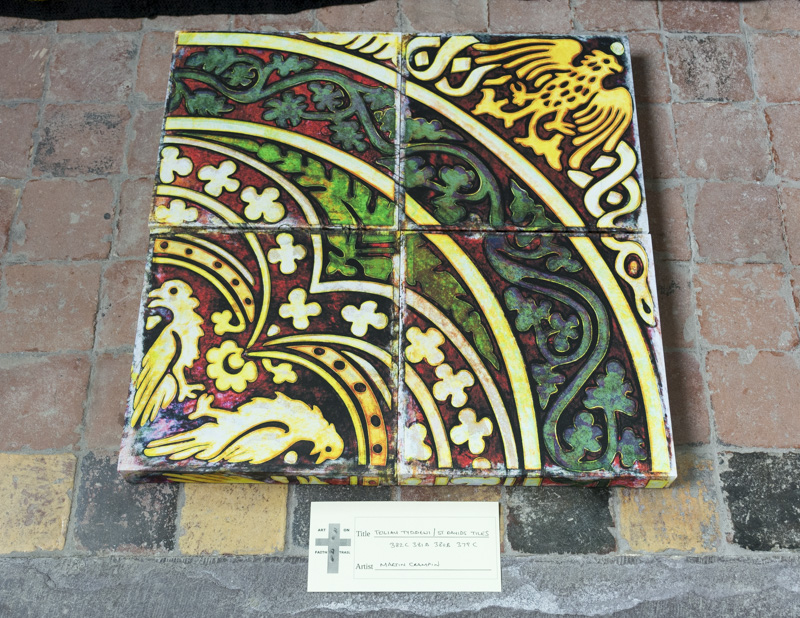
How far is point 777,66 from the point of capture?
175 cm

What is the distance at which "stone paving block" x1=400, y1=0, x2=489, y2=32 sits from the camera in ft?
5.84

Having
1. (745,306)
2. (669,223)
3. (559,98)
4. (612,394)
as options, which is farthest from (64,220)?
(745,306)

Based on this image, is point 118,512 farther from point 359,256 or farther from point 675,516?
point 675,516

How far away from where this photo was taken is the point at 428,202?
1.47m

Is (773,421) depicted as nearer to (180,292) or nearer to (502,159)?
(502,159)

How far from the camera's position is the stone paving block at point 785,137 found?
5.41 ft

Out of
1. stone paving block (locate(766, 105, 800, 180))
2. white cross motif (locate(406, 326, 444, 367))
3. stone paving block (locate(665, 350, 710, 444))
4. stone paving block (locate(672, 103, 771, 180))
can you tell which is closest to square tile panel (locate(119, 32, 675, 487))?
white cross motif (locate(406, 326, 444, 367))

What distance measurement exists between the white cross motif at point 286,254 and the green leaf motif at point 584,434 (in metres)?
0.68

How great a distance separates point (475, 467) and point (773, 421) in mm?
696

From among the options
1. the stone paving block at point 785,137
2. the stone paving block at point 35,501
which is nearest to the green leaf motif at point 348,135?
the stone paving block at point 35,501

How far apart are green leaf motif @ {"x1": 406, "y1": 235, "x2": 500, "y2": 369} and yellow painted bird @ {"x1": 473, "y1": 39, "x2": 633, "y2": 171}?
368 mm

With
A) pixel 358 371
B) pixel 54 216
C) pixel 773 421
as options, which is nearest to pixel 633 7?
pixel 773 421

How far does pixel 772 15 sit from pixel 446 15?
0.91 meters

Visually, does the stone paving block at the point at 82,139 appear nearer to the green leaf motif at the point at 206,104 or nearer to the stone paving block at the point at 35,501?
the green leaf motif at the point at 206,104
